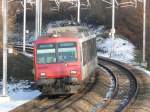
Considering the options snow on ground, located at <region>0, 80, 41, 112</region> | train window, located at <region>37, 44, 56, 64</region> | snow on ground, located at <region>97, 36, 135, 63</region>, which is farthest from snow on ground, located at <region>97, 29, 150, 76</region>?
train window, located at <region>37, 44, 56, 64</region>

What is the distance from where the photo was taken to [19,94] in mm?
27156

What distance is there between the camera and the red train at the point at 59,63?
2519cm

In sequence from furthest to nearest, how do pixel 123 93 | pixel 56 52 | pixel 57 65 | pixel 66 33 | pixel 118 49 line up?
pixel 118 49, pixel 123 93, pixel 66 33, pixel 56 52, pixel 57 65

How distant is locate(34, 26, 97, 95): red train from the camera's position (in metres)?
25.2

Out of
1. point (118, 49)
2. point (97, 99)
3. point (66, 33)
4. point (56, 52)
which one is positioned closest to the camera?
point (97, 99)

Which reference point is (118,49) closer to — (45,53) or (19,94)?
(19,94)

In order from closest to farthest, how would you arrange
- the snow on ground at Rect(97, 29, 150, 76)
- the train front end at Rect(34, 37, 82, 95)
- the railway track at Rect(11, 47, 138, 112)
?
1. the railway track at Rect(11, 47, 138, 112)
2. the train front end at Rect(34, 37, 82, 95)
3. the snow on ground at Rect(97, 29, 150, 76)

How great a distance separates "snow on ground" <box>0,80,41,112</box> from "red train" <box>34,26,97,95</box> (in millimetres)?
1154

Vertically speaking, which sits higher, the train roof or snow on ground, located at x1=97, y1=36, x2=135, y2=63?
the train roof

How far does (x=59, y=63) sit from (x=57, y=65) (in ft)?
0.47

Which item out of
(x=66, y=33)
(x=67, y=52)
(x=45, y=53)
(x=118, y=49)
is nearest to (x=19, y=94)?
(x=45, y=53)

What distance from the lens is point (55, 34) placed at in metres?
25.9

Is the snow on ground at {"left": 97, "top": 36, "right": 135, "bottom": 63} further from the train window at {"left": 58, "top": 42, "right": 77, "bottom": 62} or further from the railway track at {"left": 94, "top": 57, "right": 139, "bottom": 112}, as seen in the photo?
the train window at {"left": 58, "top": 42, "right": 77, "bottom": 62}

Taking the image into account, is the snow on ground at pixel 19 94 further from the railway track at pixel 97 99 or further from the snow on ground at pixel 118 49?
the snow on ground at pixel 118 49
